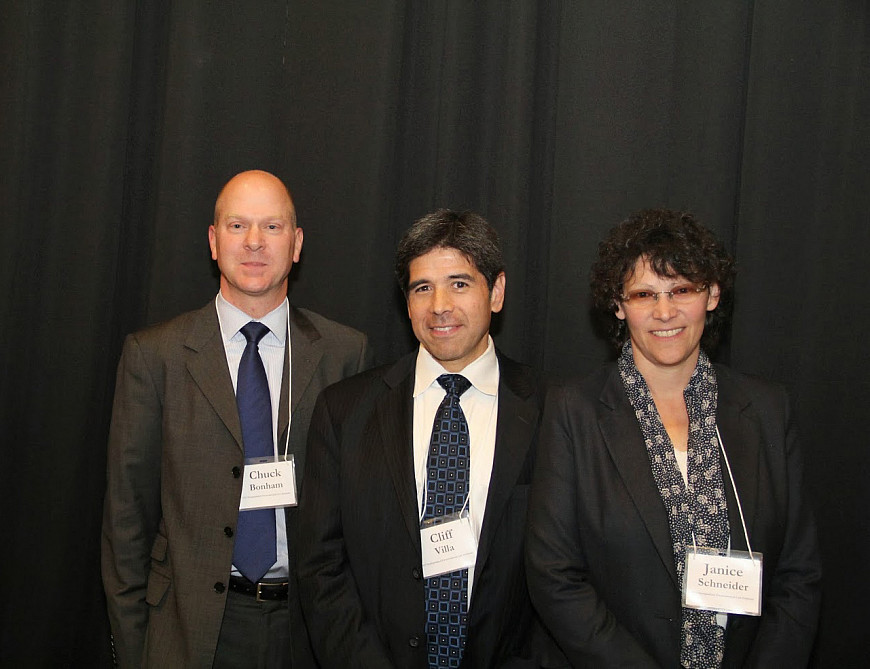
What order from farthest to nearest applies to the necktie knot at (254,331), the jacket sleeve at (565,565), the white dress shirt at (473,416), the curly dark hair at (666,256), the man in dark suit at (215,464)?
1. the necktie knot at (254,331)
2. the man in dark suit at (215,464)
3. the white dress shirt at (473,416)
4. the curly dark hair at (666,256)
5. the jacket sleeve at (565,565)

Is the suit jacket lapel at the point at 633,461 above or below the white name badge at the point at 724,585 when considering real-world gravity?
above

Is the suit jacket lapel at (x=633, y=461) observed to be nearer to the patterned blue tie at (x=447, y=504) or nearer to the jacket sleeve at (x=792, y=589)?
the jacket sleeve at (x=792, y=589)

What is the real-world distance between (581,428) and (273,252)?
3.65 ft

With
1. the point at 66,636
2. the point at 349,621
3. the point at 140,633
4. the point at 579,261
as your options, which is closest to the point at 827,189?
the point at 579,261

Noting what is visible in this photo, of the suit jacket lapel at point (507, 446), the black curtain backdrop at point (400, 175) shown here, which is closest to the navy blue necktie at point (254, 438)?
the suit jacket lapel at point (507, 446)

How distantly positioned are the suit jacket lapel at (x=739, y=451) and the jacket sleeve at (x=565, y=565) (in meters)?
0.38

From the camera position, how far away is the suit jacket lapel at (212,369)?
91.3 inches

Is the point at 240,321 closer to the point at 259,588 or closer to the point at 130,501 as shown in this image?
the point at 130,501

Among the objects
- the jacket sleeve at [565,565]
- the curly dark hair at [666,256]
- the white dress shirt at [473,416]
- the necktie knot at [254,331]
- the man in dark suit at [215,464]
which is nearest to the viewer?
the jacket sleeve at [565,565]

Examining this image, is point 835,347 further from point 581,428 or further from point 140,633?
point 140,633

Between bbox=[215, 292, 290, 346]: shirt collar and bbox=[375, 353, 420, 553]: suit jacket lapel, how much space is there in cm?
41

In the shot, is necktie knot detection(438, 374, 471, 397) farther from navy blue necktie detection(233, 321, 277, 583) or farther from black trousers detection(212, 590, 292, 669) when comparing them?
black trousers detection(212, 590, 292, 669)

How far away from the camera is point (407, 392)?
229cm

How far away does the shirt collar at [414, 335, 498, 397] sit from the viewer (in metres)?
2.29
